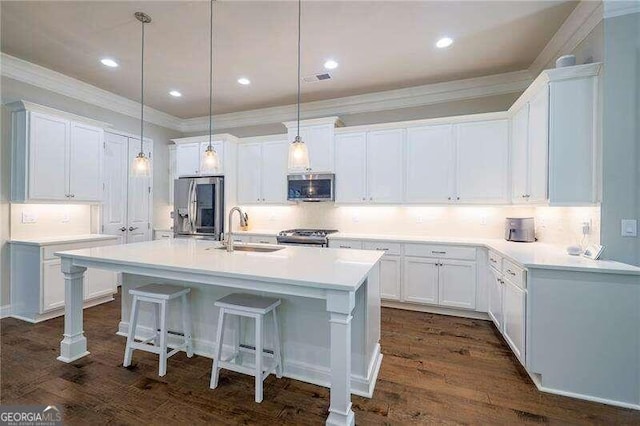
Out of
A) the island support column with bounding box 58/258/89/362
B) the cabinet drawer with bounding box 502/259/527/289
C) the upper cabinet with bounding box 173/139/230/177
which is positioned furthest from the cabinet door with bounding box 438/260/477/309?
the upper cabinet with bounding box 173/139/230/177

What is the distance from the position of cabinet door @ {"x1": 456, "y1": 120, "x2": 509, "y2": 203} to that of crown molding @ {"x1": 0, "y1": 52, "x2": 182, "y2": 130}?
197 inches

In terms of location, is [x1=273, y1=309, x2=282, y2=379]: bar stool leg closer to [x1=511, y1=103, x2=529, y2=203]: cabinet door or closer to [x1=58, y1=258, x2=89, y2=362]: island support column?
[x1=58, y1=258, x2=89, y2=362]: island support column

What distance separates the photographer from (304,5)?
2.53m

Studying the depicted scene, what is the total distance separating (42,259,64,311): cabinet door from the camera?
3.40 m

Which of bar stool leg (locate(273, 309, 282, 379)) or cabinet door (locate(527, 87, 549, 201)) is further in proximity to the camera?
cabinet door (locate(527, 87, 549, 201))

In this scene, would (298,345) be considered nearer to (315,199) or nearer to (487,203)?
(315,199)

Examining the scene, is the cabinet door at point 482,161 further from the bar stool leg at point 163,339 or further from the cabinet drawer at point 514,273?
the bar stool leg at point 163,339

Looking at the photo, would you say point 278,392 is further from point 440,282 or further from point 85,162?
point 85,162

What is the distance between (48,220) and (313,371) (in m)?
4.00

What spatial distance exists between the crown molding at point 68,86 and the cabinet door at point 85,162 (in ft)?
1.88

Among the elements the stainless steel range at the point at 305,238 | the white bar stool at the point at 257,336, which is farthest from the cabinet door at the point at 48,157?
the white bar stool at the point at 257,336

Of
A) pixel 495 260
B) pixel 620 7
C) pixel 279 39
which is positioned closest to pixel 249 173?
pixel 279 39

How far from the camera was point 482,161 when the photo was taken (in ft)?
12.3

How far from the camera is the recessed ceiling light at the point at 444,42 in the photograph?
3.01 meters
